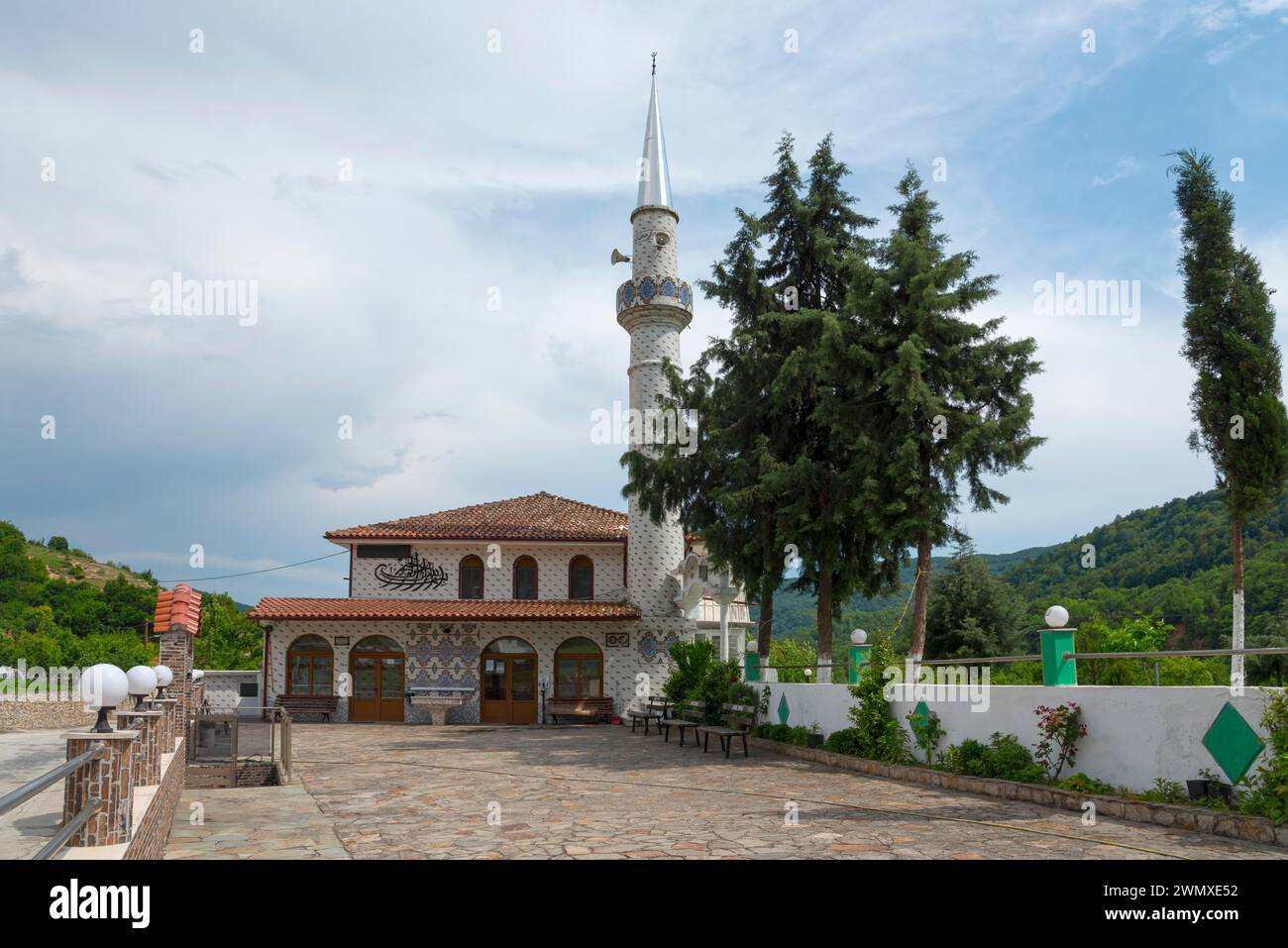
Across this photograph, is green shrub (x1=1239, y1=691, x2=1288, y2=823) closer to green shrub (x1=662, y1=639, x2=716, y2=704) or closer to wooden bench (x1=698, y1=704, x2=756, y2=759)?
wooden bench (x1=698, y1=704, x2=756, y2=759)

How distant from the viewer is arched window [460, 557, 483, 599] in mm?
27812

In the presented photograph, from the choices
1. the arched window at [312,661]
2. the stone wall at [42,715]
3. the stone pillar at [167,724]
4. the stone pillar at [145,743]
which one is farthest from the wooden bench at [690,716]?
the stone wall at [42,715]

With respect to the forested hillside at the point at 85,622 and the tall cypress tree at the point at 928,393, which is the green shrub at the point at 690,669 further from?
the forested hillside at the point at 85,622

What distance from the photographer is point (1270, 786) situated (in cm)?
→ 768

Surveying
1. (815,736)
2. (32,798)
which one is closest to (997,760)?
(815,736)

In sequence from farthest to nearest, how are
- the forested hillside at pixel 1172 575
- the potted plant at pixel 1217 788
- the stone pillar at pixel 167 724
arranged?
the forested hillside at pixel 1172 575 < the stone pillar at pixel 167 724 < the potted plant at pixel 1217 788

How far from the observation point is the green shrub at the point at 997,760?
10.6m

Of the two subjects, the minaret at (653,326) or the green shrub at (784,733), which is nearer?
the green shrub at (784,733)

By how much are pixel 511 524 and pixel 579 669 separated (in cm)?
501

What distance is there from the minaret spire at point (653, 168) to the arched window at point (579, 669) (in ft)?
41.8

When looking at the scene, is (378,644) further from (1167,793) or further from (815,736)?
(1167,793)

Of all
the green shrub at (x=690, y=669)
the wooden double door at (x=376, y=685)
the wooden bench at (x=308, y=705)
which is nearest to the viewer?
the green shrub at (x=690, y=669)
